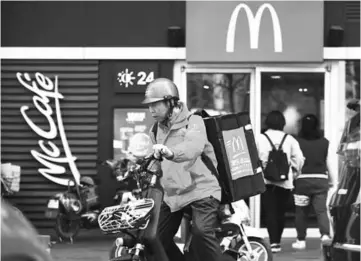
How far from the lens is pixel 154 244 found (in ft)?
25.1

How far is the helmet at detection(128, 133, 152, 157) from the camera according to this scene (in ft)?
49.4

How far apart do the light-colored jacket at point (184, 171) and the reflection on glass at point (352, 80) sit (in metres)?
7.88

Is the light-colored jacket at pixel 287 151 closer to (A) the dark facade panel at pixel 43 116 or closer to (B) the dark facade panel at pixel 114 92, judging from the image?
(B) the dark facade panel at pixel 114 92

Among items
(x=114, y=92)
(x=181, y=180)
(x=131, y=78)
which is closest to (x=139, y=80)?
(x=131, y=78)

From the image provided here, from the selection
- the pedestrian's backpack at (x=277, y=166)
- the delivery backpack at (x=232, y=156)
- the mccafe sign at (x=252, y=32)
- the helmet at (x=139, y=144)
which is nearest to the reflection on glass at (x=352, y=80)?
the mccafe sign at (x=252, y=32)

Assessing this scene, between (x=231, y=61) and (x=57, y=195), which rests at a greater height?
(x=231, y=61)

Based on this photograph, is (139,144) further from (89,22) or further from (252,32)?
(252,32)

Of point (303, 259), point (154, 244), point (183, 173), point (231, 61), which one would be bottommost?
point (303, 259)

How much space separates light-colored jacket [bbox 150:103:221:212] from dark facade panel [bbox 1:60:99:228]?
7639 millimetres

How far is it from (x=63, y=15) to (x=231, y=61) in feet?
9.20

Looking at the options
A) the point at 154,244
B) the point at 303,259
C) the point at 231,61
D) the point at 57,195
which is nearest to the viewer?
the point at 154,244

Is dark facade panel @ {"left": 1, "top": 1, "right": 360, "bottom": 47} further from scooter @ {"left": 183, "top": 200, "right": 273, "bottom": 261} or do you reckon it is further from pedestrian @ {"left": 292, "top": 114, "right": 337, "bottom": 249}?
scooter @ {"left": 183, "top": 200, "right": 273, "bottom": 261}

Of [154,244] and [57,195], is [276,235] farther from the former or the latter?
[154,244]

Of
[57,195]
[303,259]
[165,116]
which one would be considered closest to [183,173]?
[165,116]
